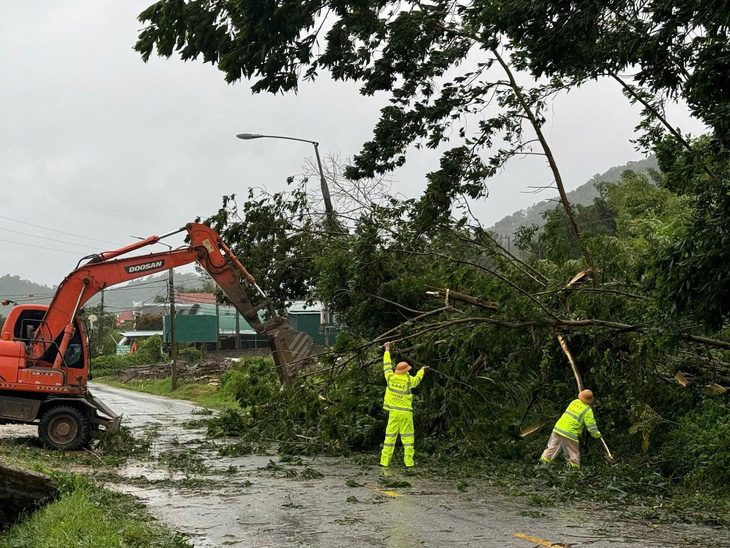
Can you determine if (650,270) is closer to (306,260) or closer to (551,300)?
(551,300)

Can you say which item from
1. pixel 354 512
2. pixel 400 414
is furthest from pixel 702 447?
pixel 354 512

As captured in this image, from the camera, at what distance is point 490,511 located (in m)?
8.98

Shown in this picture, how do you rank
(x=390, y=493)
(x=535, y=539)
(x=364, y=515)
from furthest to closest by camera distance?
(x=390, y=493)
(x=364, y=515)
(x=535, y=539)

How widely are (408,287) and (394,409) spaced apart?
11.7 feet

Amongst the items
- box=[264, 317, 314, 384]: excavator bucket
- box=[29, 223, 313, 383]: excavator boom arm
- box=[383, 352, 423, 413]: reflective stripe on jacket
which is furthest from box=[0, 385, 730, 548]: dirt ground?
box=[29, 223, 313, 383]: excavator boom arm

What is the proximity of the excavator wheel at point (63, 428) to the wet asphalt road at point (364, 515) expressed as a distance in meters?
3.74

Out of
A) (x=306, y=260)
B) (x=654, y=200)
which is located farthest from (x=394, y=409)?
(x=654, y=200)

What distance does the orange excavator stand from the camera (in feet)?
52.5

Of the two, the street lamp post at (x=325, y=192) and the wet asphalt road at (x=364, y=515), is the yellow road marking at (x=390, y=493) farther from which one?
the street lamp post at (x=325, y=192)

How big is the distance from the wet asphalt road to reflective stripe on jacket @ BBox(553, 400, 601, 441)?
79.2 inches

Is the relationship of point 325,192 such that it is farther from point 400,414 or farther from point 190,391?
point 190,391

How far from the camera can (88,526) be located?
304 inches

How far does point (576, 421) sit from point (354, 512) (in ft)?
15.4

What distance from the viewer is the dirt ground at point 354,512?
24.8ft
